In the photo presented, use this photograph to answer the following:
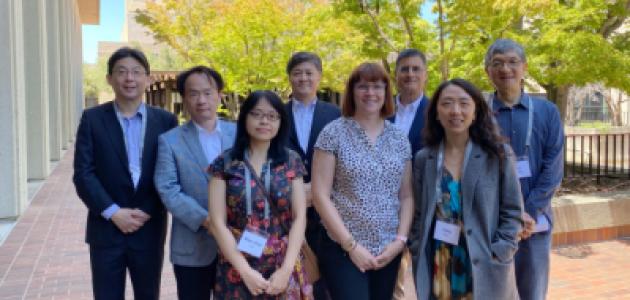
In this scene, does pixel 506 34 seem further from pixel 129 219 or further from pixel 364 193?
pixel 129 219

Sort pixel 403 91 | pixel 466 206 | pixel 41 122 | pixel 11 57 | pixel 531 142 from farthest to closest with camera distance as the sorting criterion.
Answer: pixel 41 122
pixel 11 57
pixel 403 91
pixel 531 142
pixel 466 206

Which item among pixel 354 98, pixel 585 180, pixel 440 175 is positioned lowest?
pixel 585 180

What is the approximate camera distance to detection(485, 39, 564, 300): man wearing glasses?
10.7 feet

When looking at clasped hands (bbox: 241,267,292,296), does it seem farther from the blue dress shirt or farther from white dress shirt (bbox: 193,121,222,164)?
the blue dress shirt

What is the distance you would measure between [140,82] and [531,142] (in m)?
2.30

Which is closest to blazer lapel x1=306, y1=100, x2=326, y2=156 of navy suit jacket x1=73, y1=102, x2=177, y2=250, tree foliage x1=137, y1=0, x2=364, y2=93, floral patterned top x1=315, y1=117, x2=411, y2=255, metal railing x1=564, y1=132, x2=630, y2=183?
floral patterned top x1=315, y1=117, x2=411, y2=255

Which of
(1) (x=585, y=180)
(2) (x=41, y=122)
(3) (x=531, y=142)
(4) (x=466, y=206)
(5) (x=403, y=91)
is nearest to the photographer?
(4) (x=466, y=206)

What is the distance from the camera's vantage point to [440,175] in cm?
290

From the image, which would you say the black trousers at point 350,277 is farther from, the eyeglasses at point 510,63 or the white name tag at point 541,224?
the eyeglasses at point 510,63

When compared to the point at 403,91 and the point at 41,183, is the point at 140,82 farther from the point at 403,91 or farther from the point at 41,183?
the point at 41,183

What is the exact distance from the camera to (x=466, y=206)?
2799mm

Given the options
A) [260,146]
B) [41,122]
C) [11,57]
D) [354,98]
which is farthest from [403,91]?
[41,122]

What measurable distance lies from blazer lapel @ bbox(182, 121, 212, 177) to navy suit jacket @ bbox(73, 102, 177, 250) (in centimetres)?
23

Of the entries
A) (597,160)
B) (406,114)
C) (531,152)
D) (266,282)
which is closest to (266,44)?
(597,160)
